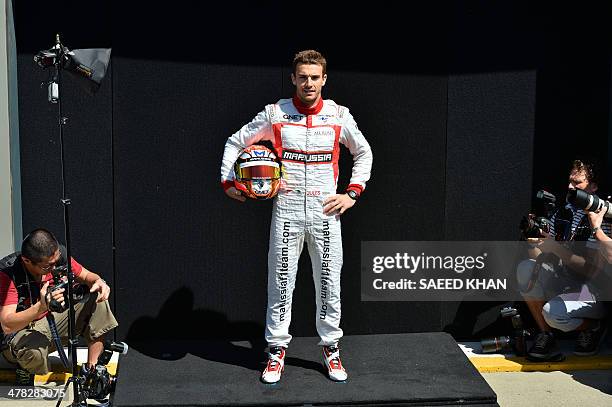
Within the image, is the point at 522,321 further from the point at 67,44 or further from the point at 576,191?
the point at 67,44

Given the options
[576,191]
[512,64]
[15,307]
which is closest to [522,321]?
[576,191]

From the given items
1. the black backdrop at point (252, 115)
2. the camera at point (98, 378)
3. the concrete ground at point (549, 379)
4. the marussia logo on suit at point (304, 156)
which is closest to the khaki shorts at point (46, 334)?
the camera at point (98, 378)

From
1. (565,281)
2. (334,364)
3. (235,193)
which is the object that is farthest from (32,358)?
(565,281)

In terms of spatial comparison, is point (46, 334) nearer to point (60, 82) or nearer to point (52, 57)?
point (60, 82)

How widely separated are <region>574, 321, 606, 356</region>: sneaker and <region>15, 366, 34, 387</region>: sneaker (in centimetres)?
342

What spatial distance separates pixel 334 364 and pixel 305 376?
0.18 metres

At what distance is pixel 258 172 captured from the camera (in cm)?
488

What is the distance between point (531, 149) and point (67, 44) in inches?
121

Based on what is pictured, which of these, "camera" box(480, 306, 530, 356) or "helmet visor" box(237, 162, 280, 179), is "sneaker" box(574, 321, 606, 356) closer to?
"camera" box(480, 306, 530, 356)

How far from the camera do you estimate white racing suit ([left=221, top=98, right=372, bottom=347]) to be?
16.5 feet

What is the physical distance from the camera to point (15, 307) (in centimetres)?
499

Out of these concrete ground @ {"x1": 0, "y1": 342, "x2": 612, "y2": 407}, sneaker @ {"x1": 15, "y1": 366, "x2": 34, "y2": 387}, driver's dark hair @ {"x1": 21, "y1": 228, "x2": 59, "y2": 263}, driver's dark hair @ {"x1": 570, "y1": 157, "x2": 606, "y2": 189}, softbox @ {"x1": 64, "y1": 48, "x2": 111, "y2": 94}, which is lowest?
concrete ground @ {"x1": 0, "y1": 342, "x2": 612, "y2": 407}

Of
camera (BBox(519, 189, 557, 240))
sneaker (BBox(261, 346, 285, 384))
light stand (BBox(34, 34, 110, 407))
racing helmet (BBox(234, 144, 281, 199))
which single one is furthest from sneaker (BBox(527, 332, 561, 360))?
light stand (BBox(34, 34, 110, 407))

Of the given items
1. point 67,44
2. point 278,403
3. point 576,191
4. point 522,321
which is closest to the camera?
point 278,403
